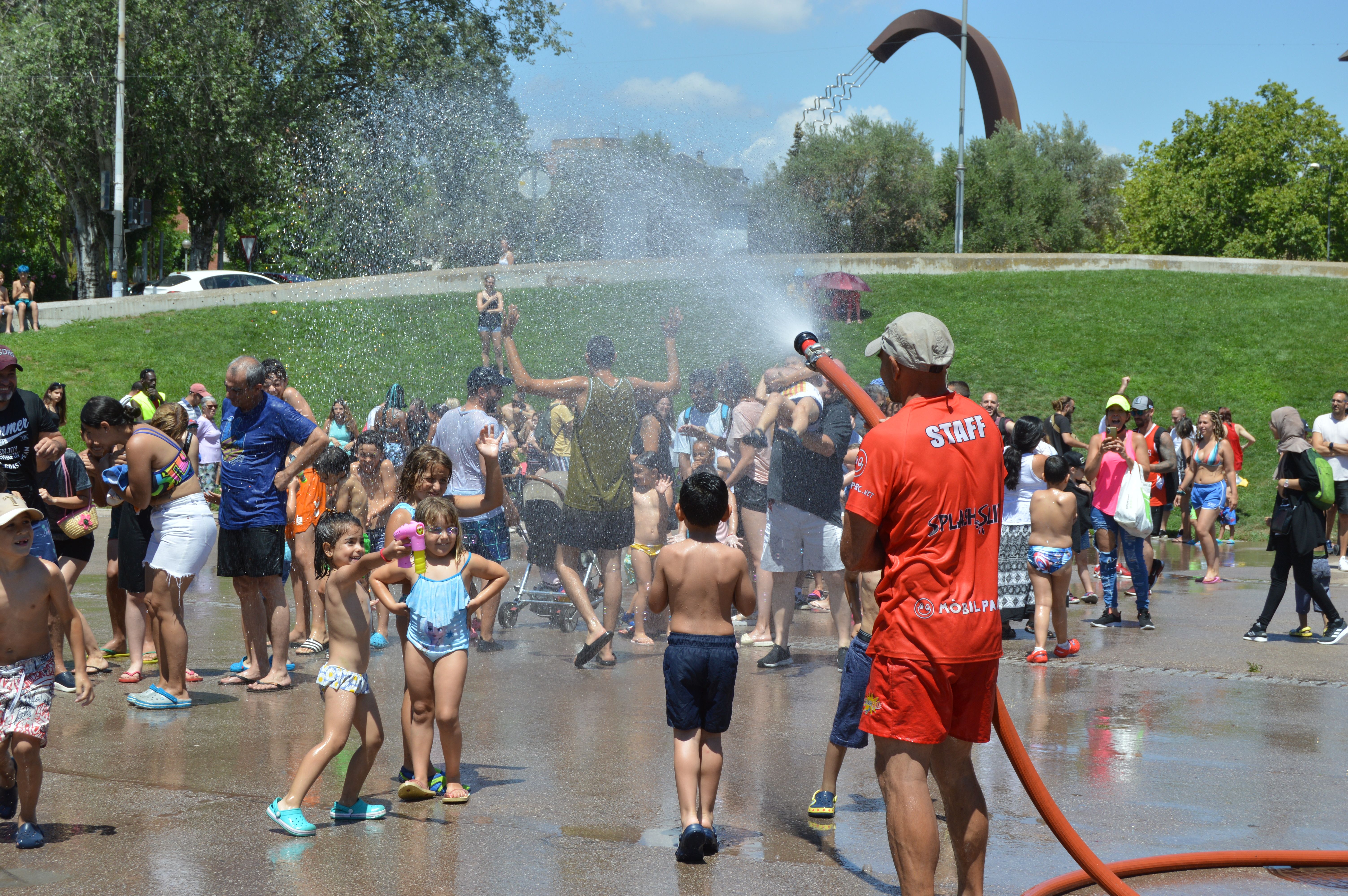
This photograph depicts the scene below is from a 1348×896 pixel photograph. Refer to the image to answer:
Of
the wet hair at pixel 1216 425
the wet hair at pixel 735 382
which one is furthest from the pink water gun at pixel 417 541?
the wet hair at pixel 1216 425

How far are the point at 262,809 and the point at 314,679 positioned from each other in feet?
8.96

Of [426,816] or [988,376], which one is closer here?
[426,816]

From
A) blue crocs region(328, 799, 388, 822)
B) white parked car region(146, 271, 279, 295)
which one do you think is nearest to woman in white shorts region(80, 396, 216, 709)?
blue crocs region(328, 799, 388, 822)

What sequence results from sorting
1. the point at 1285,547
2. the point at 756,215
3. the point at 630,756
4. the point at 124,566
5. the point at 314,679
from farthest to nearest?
the point at 756,215 → the point at 1285,547 → the point at 314,679 → the point at 124,566 → the point at 630,756

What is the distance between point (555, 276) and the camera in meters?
27.8

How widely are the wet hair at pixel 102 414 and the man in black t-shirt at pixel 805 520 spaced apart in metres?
4.11

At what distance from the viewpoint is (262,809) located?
5156 mm

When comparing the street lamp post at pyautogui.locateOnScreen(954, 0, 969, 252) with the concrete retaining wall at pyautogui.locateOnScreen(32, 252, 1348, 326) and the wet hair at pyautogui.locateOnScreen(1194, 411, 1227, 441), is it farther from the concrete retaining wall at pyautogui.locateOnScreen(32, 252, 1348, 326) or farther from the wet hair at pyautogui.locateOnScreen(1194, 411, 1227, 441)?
the wet hair at pyautogui.locateOnScreen(1194, 411, 1227, 441)

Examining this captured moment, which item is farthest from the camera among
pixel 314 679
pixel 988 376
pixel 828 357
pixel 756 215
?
pixel 756 215

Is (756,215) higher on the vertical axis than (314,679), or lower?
higher

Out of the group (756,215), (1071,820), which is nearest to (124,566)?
(1071,820)

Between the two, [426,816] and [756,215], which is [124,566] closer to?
[426,816]

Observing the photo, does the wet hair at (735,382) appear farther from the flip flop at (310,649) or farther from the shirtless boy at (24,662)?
the shirtless boy at (24,662)

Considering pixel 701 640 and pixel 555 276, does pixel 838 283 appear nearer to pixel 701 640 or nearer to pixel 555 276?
pixel 555 276
